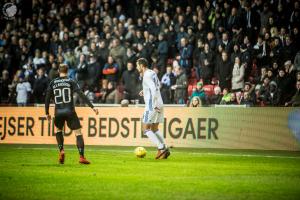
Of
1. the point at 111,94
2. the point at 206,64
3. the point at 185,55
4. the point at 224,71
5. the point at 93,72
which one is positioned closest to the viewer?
the point at 224,71

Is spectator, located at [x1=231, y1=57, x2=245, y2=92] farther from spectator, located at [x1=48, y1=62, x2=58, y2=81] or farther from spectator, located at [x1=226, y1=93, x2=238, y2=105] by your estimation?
spectator, located at [x1=48, y1=62, x2=58, y2=81]

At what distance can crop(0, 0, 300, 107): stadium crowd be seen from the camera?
76.0 feet

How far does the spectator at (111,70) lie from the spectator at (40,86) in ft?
9.51

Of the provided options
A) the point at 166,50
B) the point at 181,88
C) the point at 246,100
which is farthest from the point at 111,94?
the point at 246,100

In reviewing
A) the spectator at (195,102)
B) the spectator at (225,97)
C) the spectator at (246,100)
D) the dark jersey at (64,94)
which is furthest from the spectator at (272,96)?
the dark jersey at (64,94)

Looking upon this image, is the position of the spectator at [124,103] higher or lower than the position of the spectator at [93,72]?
lower

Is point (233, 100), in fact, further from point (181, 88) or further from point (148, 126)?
point (148, 126)

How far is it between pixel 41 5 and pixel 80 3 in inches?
107

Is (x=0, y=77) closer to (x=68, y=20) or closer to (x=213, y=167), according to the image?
(x=68, y=20)

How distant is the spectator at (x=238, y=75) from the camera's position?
2355 cm

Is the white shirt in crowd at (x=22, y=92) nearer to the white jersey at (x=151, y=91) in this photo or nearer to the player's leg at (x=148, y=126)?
the player's leg at (x=148, y=126)

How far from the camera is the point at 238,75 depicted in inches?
930

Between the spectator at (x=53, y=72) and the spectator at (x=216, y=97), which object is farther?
the spectator at (x=53, y=72)

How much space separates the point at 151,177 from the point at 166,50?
1402 centimetres
